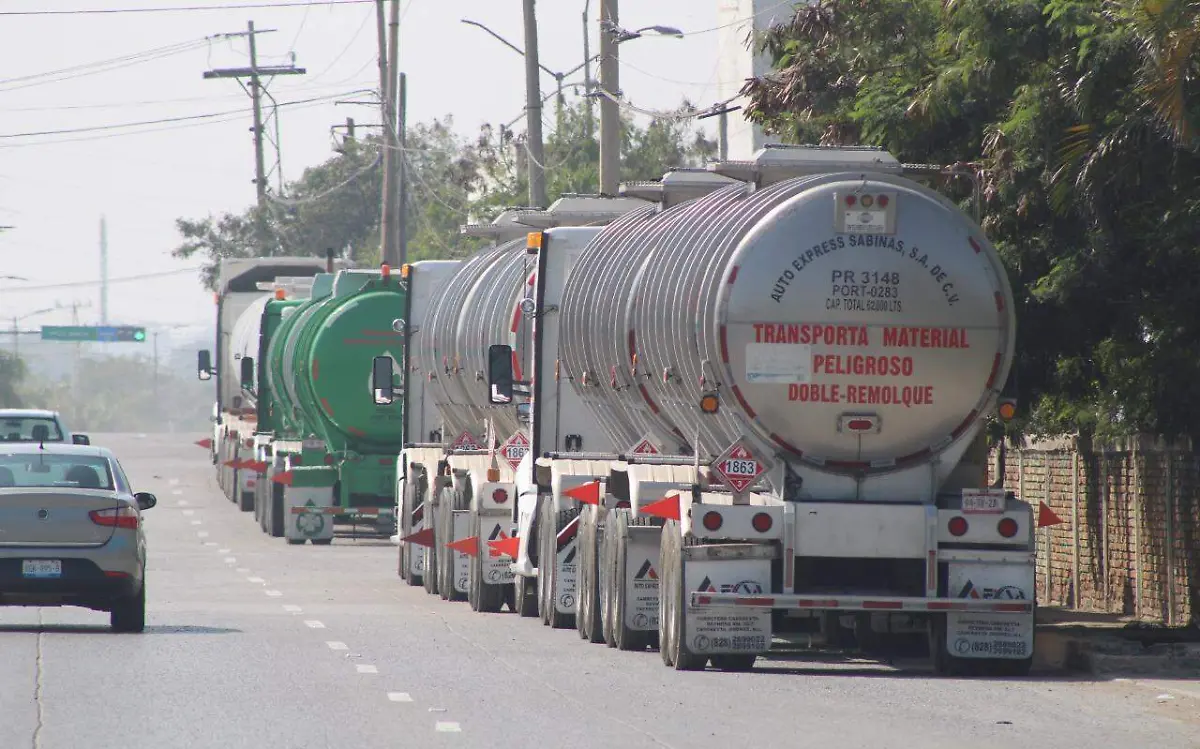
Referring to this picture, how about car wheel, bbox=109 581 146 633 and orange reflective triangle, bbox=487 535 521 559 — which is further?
orange reflective triangle, bbox=487 535 521 559

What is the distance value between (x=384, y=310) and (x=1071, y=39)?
16849 mm

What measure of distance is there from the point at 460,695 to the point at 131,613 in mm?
5498

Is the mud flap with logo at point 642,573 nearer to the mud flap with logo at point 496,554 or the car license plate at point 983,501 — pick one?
the car license plate at point 983,501

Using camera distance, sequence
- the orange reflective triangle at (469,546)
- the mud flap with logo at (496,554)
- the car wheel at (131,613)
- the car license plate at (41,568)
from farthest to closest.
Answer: the orange reflective triangle at (469,546)
the mud flap with logo at (496,554)
the car wheel at (131,613)
the car license plate at (41,568)

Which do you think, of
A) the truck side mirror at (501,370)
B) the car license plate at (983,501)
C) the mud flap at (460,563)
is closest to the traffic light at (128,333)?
the mud flap at (460,563)

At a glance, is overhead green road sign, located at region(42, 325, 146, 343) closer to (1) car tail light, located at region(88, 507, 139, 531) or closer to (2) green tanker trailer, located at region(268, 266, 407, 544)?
(2) green tanker trailer, located at region(268, 266, 407, 544)

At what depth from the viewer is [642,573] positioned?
1867 cm

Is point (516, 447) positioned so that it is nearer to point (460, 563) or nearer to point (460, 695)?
point (460, 563)

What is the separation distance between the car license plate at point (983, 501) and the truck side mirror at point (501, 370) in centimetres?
663

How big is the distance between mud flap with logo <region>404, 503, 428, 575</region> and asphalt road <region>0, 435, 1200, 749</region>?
5251 mm

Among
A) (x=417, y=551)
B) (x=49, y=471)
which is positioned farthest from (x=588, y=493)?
(x=417, y=551)

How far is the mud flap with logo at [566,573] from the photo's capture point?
69.8 ft

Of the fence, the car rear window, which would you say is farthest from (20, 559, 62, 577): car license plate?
the fence

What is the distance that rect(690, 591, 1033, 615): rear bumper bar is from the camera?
16516 mm
